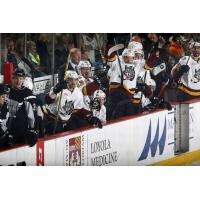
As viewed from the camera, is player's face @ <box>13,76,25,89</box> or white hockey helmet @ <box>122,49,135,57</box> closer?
player's face @ <box>13,76,25,89</box>

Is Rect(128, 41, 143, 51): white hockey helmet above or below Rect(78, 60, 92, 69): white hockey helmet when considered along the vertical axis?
above

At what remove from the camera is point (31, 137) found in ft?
23.3

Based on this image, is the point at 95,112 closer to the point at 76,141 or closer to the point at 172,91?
the point at 76,141

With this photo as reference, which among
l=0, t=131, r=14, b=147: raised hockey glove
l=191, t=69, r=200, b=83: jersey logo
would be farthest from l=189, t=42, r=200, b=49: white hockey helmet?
l=0, t=131, r=14, b=147: raised hockey glove

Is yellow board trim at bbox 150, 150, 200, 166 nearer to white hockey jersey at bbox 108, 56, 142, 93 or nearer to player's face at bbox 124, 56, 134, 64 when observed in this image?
white hockey jersey at bbox 108, 56, 142, 93

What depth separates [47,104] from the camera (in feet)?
23.3

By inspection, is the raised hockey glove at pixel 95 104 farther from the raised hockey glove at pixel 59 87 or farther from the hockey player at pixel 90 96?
the raised hockey glove at pixel 59 87

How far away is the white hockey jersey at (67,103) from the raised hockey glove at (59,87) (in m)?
0.03

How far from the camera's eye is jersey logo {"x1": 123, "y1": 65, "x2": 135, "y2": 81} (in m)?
7.27

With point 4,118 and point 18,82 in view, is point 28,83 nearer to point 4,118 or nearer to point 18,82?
point 18,82

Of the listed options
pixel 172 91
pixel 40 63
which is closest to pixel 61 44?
pixel 40 63

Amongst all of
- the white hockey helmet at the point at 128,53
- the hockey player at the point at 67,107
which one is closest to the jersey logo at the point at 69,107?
the hockey player at the point at 67,107

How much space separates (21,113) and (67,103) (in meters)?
0.45

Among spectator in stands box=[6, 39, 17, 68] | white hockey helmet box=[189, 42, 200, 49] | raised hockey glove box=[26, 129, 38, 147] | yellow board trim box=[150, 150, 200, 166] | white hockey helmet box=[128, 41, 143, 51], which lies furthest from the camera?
yellow board trim box=[150, 150, 200, 166]
